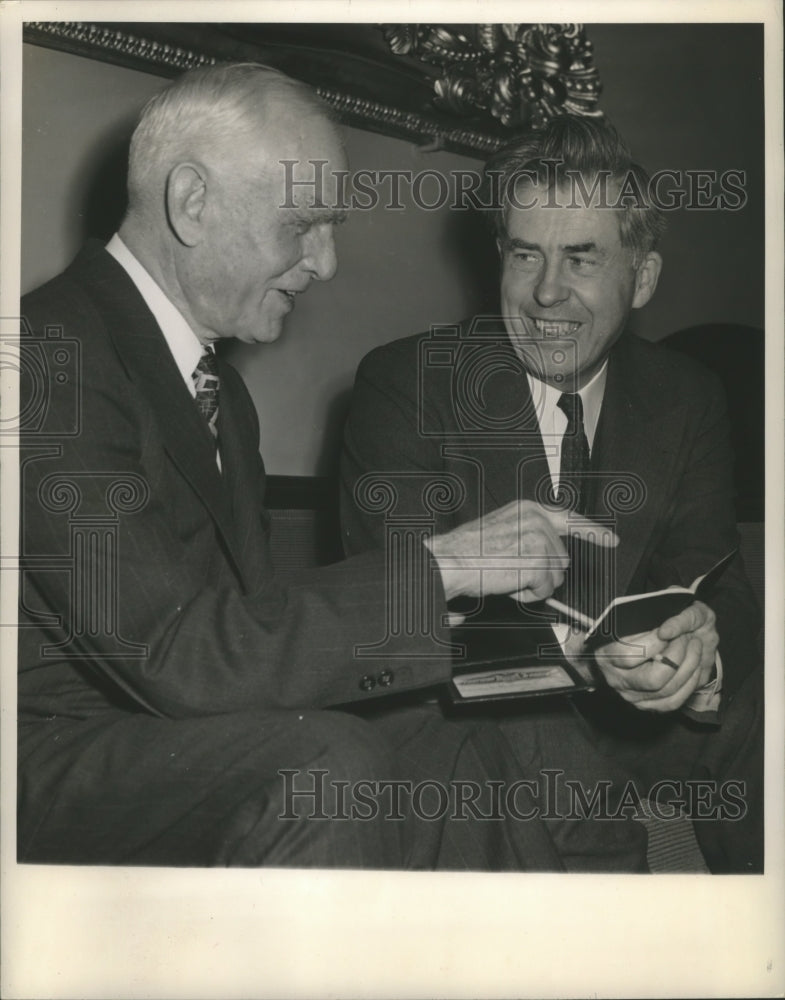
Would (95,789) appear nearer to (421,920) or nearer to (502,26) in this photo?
(421,920)

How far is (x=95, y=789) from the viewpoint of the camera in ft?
4.59

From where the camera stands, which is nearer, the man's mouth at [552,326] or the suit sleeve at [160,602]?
the suit sleeve at [160,602]

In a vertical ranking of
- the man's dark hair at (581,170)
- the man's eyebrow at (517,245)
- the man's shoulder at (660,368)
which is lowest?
the man's shoulder at (660,368)

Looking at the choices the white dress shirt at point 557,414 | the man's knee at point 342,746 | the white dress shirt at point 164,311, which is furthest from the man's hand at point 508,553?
the white dress shirt at point 164,311

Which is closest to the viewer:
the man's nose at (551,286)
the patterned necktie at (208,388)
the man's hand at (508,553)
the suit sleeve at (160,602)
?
the suit sleeve at (160,602)

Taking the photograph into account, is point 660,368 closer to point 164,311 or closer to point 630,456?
point 630,456

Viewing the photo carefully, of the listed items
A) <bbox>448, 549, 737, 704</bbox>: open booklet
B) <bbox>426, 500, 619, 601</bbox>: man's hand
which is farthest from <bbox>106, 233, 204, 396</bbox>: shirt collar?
<bbox>448, 549, 737, 704</bbox>: open booklet

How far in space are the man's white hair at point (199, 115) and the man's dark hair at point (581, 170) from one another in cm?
30

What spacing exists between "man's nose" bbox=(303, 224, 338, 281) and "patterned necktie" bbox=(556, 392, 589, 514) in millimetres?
406

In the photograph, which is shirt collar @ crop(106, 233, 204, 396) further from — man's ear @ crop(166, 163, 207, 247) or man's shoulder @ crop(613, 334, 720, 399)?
man's shoulder @ crop(613, 334, 720, 399)

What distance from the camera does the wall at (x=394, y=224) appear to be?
62.1 inches

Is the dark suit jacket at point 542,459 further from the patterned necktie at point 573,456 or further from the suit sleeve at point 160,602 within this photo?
the suit sleeve at point 160,602

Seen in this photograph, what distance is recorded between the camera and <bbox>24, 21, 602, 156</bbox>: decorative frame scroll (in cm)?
160

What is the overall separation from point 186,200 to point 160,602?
55 centimetres
